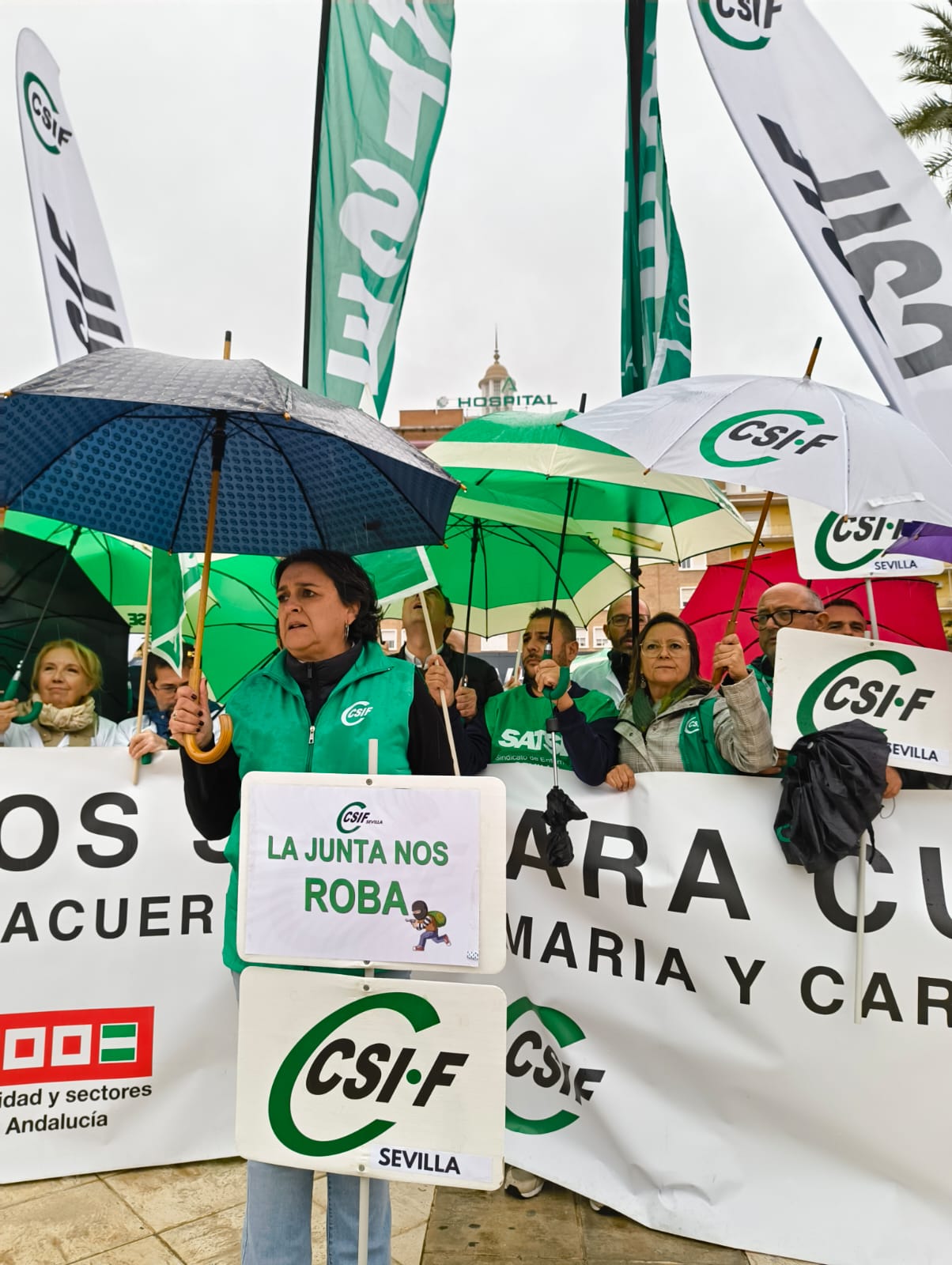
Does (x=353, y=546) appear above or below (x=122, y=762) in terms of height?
above

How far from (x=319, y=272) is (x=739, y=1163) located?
151 inches

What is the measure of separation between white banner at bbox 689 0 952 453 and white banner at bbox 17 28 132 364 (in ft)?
10.2

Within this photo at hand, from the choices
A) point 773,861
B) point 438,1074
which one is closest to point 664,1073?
point 773,861

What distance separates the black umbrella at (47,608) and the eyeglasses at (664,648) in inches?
103

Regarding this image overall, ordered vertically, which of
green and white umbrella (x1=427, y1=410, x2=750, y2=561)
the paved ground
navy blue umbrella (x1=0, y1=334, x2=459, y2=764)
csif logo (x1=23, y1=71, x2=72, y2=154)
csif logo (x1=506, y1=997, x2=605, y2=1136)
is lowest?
the paved ground

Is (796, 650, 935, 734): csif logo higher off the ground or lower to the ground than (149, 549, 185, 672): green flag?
lower

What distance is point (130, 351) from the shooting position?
Answer: 236 cm

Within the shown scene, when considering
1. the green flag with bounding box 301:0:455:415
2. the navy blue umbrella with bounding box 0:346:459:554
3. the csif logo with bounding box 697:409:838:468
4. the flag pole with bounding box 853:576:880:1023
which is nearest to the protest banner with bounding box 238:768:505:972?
the navy blue umbrella with bounding box 0:346:459:554

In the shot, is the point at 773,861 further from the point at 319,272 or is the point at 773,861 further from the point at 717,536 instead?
the point at 319,272

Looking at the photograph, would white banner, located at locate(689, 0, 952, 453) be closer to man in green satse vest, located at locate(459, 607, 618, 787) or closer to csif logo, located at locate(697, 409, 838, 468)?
csif logo, located at locate(697, 409, 838, 468)

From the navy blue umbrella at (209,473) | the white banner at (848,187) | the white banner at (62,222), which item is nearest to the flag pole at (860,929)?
the white banner at (848,187)

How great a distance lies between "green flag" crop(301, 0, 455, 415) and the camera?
13.6 ft

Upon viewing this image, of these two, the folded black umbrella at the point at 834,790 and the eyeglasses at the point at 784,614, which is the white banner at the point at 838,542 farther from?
the folded black umbrella at the point at 834,790

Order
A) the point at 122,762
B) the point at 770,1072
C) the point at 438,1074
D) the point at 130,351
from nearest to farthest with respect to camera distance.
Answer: the point at 438,1074 < the point at 130,351 < the point at 770,1072 < the point at 122,762
